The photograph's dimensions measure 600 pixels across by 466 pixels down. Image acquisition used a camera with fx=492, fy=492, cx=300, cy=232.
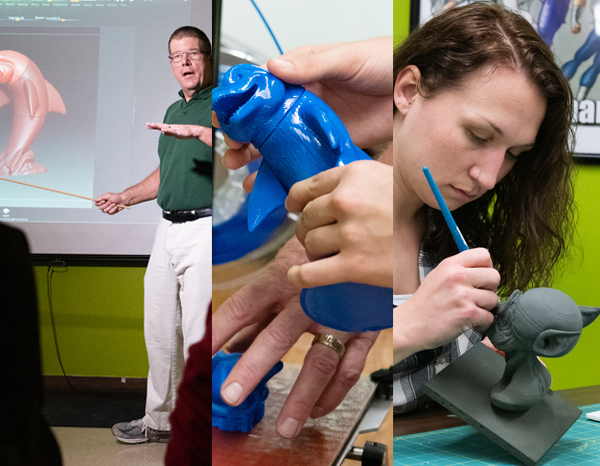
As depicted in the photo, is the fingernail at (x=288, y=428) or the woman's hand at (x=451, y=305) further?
the woman's hand at (x=451, y=305)

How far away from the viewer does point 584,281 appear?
1040mm

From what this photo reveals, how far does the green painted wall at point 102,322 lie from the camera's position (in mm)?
697

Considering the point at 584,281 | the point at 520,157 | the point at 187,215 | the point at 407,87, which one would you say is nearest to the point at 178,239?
the point at 187,215

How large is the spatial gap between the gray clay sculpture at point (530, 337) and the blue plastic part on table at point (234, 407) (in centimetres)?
31

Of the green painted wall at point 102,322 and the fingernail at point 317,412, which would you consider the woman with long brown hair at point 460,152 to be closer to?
the fingernail at point 317,412

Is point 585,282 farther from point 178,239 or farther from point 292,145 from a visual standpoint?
point 292,145

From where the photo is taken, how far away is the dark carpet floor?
2.08 feet

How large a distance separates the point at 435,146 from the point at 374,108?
0.96 feet

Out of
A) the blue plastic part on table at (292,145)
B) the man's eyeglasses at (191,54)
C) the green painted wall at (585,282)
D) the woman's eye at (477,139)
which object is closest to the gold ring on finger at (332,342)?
the blue plastic part on table at (292,145)

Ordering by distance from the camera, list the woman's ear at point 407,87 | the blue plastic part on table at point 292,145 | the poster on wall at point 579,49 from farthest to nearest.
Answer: the poster on wall at point 579,49, the woman's ear at point 407,87, the blue plastic part on table at point 292,145

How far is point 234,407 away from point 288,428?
0.04m

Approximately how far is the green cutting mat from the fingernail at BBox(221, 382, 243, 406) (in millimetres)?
274

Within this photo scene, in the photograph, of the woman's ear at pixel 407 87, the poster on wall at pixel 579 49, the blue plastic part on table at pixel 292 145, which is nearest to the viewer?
the blue plastic part on table at pixel 292 145

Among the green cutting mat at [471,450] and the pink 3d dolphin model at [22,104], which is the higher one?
the pink 3d dolphin model at [22,104]
